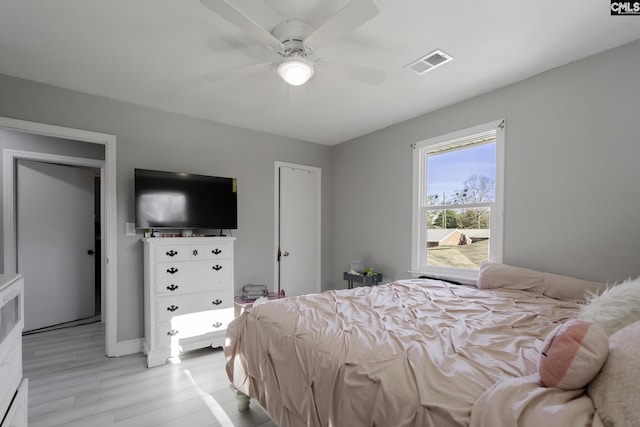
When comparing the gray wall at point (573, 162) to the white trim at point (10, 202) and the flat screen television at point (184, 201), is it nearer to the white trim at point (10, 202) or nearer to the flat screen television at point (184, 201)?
the flat screen television at point (184, 201)

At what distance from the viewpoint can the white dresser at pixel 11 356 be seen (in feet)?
4.25

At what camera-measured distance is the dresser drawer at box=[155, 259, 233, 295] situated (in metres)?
2.89

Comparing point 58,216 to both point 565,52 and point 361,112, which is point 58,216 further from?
point 565,52

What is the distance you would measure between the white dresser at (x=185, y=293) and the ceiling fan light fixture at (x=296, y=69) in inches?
74.1

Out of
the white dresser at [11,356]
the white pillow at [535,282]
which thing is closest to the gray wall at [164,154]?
the white dresser at [11,356]

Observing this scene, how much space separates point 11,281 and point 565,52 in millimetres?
3713

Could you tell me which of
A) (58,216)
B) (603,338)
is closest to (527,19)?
(603,338)

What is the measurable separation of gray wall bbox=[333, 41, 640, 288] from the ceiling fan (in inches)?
58.0

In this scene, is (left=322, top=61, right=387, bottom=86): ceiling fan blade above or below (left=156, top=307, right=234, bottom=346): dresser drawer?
above

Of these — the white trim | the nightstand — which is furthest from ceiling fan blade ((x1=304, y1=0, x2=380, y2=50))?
the white trim

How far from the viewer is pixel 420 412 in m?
0.92

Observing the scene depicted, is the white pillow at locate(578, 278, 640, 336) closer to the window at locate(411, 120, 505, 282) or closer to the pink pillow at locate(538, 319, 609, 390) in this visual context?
the pink pillow at locate(538, 319, 609, 390)

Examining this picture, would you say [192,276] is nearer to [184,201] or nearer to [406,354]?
[184,201]

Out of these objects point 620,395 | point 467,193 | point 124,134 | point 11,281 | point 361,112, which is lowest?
point 620,395
